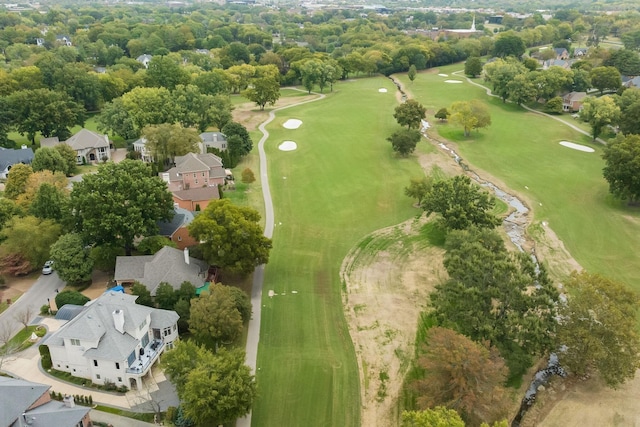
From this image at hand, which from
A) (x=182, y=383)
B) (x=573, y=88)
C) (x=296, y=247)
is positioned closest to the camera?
(x=182, y=383)

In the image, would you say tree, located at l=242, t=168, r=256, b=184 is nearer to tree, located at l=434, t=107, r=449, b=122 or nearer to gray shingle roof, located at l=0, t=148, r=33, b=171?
gray shingle roof, located at l=0, t=148, r=33, b=171

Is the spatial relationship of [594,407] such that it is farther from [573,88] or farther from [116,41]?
[116,41]

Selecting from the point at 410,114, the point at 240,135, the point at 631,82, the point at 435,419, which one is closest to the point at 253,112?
the point at 240,135

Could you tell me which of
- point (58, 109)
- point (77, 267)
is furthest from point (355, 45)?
point (77, 267)

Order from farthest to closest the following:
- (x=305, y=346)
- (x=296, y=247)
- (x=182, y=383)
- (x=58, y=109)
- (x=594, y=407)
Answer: (x=58, y=109), (x=296, y=247), (x=305, y=346), (x=594, y=407), (x=182, y=383)

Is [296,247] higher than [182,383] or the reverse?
the reverse

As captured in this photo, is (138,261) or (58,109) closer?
(138,261)

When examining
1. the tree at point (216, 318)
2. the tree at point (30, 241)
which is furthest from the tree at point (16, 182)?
the tree at point (216, 318)
